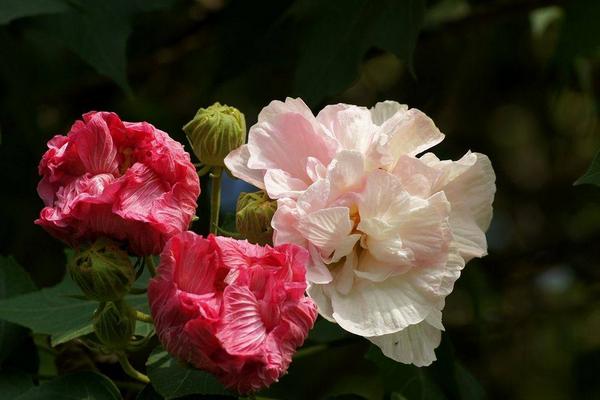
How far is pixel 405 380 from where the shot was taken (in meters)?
1.75

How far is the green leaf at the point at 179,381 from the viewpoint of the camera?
4.76 feet

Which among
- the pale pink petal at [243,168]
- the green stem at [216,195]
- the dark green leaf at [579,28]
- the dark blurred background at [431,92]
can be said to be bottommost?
the dark blurred background at [431,92]

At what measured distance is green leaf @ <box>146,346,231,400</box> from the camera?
1451 mm

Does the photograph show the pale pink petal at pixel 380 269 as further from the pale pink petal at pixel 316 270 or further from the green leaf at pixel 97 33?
→ the green leaf at pixel 97 33

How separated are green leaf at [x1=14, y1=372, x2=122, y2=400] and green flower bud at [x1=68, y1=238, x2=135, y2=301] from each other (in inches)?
7.7

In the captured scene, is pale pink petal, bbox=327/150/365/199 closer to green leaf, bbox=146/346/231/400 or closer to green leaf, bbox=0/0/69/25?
green leaf, bbox=146/346/231/400

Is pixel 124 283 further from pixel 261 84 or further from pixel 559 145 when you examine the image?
pixel 559 145

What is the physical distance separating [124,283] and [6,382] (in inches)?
15.9

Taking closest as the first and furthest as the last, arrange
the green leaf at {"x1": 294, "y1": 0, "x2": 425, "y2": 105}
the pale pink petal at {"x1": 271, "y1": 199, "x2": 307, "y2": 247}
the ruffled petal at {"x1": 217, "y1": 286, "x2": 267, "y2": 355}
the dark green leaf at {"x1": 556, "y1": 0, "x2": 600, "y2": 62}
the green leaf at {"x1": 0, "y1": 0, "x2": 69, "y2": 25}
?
the ruffled petal at {"x1": 217, "y1": 286, "x2": 267, "y2": 355}
the pale pink petal at {"x1": 271, "y1": 199, "x2": 307, "y2": 247}
the green leaf at {"x1": 0, "y1": 0, "x2": 69, "y2": 25}
the green leaf at {"x1": 294, "y1": 0, "x2": 425, "y2": 105}
the dark green leaf at {"x1": 556, "y1": 0, "x2": 600, "y2": 62}

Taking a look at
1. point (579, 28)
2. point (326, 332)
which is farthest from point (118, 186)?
point (579, 28)

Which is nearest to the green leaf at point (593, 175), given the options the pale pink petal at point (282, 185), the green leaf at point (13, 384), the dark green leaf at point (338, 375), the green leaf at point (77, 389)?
the pale pink petal at point (282, 185)

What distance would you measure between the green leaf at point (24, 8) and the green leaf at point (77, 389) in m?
0.69

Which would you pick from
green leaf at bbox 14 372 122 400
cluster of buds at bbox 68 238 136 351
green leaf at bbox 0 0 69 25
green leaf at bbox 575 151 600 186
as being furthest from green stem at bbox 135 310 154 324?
green leaf at bbox 0 0 69 25

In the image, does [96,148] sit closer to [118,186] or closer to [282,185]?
[118,186]
